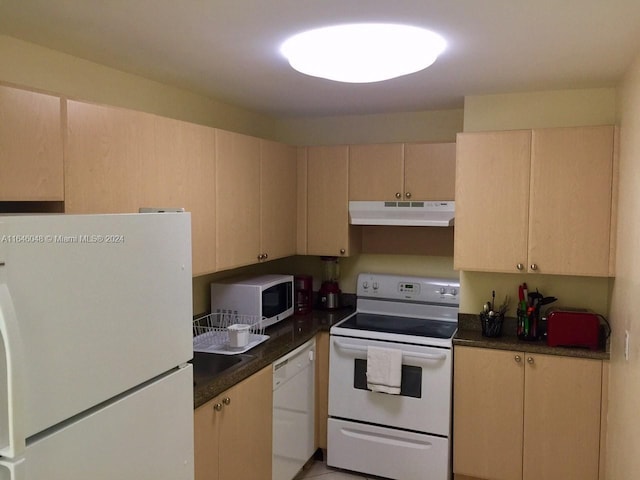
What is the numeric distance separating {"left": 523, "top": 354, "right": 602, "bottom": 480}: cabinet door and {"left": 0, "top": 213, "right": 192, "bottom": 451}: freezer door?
2016 millimetres

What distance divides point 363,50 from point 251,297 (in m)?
1.61

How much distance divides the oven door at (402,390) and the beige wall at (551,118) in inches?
25.0

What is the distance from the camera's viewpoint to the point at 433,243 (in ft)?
11.7

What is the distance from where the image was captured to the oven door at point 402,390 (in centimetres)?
293

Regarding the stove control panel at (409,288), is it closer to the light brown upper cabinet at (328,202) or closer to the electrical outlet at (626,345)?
the light brown upper cabinet at (328,202)

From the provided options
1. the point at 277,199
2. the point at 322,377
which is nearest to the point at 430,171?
the point at 277,199

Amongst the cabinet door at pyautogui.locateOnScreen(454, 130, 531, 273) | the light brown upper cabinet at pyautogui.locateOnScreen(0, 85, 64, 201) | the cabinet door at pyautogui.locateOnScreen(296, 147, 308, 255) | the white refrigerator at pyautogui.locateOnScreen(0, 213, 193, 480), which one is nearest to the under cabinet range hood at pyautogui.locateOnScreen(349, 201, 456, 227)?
the cabinet door at pyautogui.locateOnScreen(454, 130, 531, 273)

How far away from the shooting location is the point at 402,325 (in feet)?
10.8

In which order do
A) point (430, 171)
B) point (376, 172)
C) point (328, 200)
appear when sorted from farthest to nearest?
1. point (328, 200)
2. point (376, 172)
3. point (430, 171)

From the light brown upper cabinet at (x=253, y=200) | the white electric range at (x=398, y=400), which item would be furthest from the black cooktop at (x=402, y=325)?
the light brown upper cabinet at (x=253, y=200)

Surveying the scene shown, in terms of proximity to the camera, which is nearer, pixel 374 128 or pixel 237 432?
pixel 237 432

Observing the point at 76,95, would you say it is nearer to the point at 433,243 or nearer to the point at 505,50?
the point at 505,50

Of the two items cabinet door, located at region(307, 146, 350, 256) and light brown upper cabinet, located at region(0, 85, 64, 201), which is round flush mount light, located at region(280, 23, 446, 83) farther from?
cabinet door, located at region(307, 146, 350, 256)

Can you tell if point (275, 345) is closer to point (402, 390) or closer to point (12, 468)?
point (402, 390)
